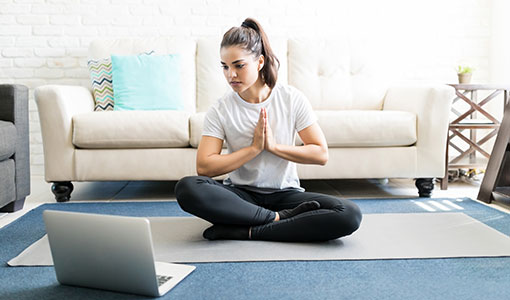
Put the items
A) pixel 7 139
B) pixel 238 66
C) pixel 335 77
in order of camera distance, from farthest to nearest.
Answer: pixel 335 77 < pixel 7 139 < pixel 238 66

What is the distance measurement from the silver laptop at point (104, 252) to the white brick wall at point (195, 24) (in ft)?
8.57

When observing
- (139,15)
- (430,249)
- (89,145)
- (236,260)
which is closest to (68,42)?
(139,15)

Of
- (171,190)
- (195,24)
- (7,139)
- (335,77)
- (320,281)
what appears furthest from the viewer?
(195,24)

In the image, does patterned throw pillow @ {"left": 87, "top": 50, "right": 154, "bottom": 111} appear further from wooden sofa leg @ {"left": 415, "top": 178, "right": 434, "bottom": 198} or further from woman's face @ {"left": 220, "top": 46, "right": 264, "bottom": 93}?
wooden sofa leg @ {"left": 415, "top": 178, "right": 434, "bottom": 198}

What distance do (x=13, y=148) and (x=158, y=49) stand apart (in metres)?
1.27

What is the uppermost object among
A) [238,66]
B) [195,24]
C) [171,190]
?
[195,24]

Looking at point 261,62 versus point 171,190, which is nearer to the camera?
point 261,62

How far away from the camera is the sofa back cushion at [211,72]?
3.45 metres

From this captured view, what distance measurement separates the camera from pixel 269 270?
5.30ft

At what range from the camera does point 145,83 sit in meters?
3.27

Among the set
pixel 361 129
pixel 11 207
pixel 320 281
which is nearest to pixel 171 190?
pixel 11 207

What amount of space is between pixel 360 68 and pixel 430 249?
6.16 feet

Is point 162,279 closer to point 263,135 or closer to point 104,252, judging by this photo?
point 104,252

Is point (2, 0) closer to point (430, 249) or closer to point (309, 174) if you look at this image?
point (309, 174)
